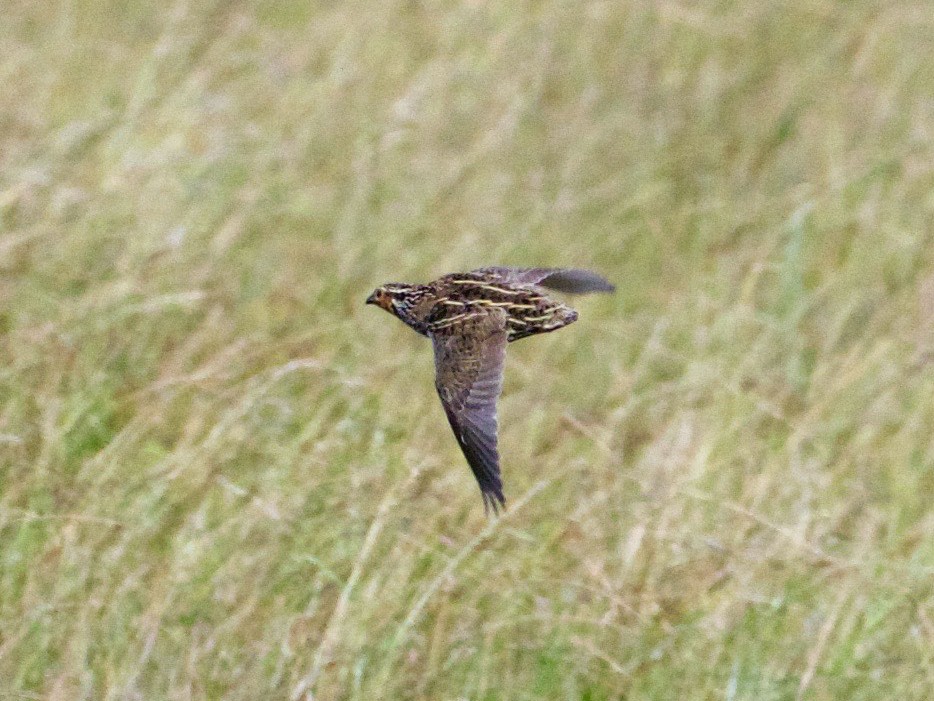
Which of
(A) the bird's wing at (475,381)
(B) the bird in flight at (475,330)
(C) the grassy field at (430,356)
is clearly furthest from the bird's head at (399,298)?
(C) the grassy field at (430,356)

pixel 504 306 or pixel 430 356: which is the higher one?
pixel 430 356

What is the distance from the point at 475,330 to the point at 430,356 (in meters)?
0.82

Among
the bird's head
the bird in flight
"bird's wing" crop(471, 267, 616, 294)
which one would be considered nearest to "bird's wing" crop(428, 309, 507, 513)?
the bird in flight

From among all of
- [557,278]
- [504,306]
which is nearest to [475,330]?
[504,306]

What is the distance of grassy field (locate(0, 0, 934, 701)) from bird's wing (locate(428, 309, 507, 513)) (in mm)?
143

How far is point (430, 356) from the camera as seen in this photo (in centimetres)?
479

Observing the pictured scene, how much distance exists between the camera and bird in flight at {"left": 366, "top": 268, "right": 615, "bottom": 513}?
3.69 meters

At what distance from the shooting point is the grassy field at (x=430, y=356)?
3.69m

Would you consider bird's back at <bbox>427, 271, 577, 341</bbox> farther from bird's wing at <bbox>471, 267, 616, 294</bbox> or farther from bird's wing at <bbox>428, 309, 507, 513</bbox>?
bird's wing at <bbox>471, 267, 616, 294</bbox>

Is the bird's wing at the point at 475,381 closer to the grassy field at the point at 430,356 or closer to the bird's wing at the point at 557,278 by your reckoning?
the grassy field at the point at 430,356

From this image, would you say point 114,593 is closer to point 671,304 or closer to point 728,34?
point 671,304

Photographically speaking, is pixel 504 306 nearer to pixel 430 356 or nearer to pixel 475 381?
pixel 475 381

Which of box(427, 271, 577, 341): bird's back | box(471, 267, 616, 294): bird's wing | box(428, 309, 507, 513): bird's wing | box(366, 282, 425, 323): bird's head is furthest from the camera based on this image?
box(471, 267, 616, 294): bird's wing

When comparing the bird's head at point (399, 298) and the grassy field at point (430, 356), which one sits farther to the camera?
the bird's head at point (399, 298)
